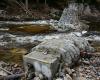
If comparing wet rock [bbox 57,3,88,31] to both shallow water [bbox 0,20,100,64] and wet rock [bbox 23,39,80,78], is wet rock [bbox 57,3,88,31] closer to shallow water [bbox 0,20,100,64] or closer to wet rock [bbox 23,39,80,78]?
shallow water [bbox 0,20,100,64]

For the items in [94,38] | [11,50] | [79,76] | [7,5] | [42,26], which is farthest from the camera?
[7,5]

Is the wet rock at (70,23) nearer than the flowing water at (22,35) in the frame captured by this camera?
No

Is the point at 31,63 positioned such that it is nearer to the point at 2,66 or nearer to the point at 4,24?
the point at 2,66

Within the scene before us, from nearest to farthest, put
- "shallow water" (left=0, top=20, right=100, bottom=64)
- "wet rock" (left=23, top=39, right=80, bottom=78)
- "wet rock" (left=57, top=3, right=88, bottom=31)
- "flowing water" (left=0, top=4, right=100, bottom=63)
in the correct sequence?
"wet rock" (left=23, top=39, right=80, bottom=78), "shallow water" (left=0, top=20, right=100, bottom=64), "flowing water" (left=0, top=4, right=100, bottom=63), "wet rock" (left=57, top=3, right=88, bottom=31)

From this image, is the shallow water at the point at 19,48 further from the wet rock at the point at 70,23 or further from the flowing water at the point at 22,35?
the wet rock at the point at 70,23

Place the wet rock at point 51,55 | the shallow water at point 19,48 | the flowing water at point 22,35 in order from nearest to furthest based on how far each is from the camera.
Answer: the wet rock at point 51,55 < the shallow water at point 19,48 < the flowing water at point 22,35

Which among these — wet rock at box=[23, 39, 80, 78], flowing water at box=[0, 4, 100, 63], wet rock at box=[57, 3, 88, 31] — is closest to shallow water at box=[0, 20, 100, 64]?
flowing water at box=[0, 4, 100, 63]

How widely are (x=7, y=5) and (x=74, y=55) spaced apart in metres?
15.3

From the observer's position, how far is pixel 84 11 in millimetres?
24469

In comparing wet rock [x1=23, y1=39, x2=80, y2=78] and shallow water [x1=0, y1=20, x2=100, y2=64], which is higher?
wet rock [x1=23, y1=39, x2=80, y2=78]

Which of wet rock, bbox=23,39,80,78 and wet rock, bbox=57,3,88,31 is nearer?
wet rock, bbox=23,39,80,78

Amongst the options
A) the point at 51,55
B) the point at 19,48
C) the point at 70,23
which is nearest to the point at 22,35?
the point at 19,48

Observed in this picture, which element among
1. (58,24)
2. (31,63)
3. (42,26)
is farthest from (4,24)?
(31,63)

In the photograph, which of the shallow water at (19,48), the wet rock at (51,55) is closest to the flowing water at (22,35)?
the shallow water at (19,48)
